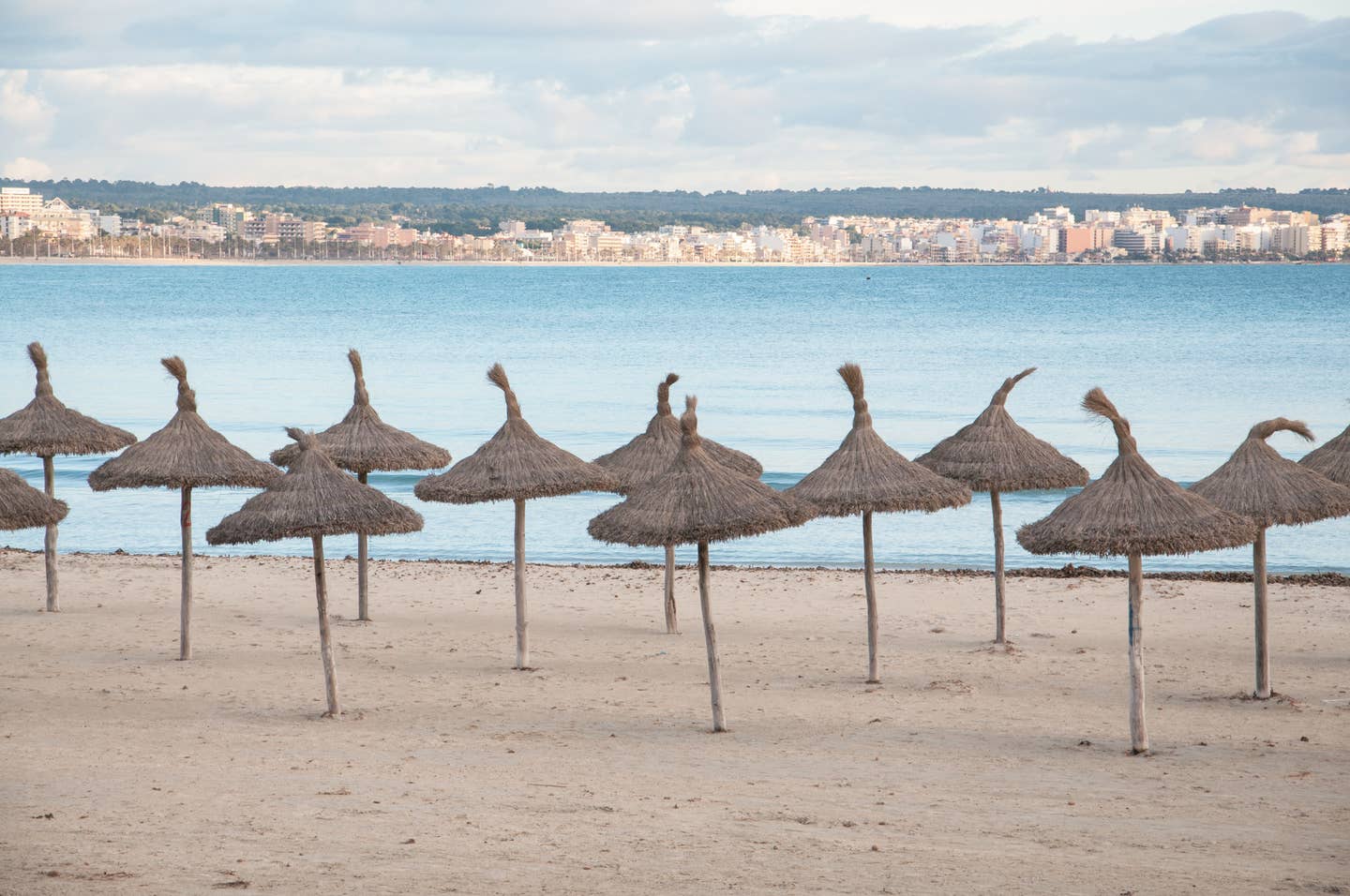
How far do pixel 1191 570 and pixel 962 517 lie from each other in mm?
5120

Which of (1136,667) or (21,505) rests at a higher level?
(21,505)

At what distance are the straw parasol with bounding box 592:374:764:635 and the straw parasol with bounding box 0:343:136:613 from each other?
189 inches

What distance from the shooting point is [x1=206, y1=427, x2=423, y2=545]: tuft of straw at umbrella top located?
10859 mm

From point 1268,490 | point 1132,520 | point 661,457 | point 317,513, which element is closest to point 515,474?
point 661,457

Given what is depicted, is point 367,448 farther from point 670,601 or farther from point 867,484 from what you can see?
point 867,484

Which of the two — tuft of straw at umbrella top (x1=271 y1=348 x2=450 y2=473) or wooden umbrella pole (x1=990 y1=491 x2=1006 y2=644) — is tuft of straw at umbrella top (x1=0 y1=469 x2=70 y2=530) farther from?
wooden umbrella pole (x1=990 y1=491 x2=1006 y2=644)

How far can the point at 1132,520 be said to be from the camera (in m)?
10.0

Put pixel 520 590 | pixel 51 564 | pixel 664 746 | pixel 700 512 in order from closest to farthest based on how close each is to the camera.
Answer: pixel 700 512 → pixel 664 746 → pixel 520 590 → pixel 51 564

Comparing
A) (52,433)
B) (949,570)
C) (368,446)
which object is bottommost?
(949,570)

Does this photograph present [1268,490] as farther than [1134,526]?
Yes

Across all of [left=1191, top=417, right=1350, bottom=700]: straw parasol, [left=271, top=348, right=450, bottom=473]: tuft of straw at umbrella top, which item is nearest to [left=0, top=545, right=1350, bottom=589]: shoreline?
[left=271, top=348, right=450, bottom=473]: tuft of straw at umbrella top

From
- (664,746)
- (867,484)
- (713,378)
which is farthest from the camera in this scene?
(713,378)

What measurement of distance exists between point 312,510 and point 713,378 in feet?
128

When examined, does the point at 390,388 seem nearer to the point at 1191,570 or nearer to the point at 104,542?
the point at 104,542
